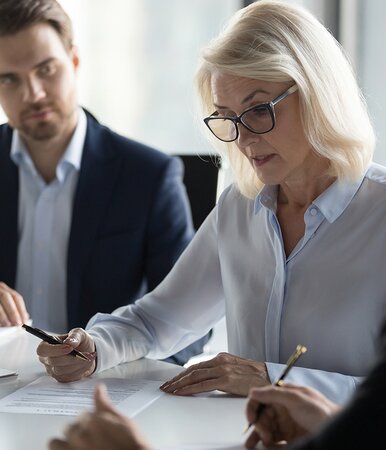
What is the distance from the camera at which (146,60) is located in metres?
5.65

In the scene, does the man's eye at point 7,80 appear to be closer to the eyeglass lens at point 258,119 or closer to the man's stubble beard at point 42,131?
the man's stubble beard at point 42,131

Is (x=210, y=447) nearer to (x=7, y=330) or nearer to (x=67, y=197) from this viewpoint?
(x=7, y=330)

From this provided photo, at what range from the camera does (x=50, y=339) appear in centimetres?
212

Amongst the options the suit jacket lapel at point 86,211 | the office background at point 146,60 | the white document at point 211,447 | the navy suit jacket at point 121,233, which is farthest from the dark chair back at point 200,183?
the office background at point 146,60

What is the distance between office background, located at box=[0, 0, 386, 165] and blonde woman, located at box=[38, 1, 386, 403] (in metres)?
3.27

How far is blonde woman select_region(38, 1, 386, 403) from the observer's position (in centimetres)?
205

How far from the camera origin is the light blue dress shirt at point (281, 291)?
2.05 metres

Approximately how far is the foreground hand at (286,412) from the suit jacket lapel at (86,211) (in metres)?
1.78

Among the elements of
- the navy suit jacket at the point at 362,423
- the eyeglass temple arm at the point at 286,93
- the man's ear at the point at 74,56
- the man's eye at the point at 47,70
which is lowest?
the navy suit jacket at the point at 362,423

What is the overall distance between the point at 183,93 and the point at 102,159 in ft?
7.91

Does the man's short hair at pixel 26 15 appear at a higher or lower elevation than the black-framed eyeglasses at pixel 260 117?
higher

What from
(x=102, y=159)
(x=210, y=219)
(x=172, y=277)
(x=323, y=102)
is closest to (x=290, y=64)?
(x=323, y=102)

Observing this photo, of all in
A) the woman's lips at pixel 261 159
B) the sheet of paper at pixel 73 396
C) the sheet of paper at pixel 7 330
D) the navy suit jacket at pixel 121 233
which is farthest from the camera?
the navy suit jacket at pixel 121 233

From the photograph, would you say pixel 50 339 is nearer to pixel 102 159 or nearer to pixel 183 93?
pixel 102 159
